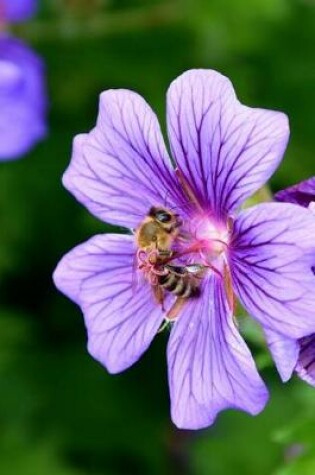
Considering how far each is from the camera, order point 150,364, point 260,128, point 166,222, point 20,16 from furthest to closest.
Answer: point 150,364 → point 20,16 → point 166,222 → point 260,128

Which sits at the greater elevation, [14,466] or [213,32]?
[213,32]

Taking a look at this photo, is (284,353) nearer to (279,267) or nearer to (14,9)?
(279,267)

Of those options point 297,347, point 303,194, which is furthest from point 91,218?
point 297,347

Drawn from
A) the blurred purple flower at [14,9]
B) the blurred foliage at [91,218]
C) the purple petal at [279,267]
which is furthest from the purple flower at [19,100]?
the purple petal at [279,267]

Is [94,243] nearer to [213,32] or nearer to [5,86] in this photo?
[5,86]

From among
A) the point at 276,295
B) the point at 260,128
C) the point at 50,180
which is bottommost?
the point at 50,180

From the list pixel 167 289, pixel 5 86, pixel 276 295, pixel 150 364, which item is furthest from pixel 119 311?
pixel 150 364

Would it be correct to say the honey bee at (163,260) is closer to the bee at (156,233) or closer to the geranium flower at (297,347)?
the bee at (156,233)
